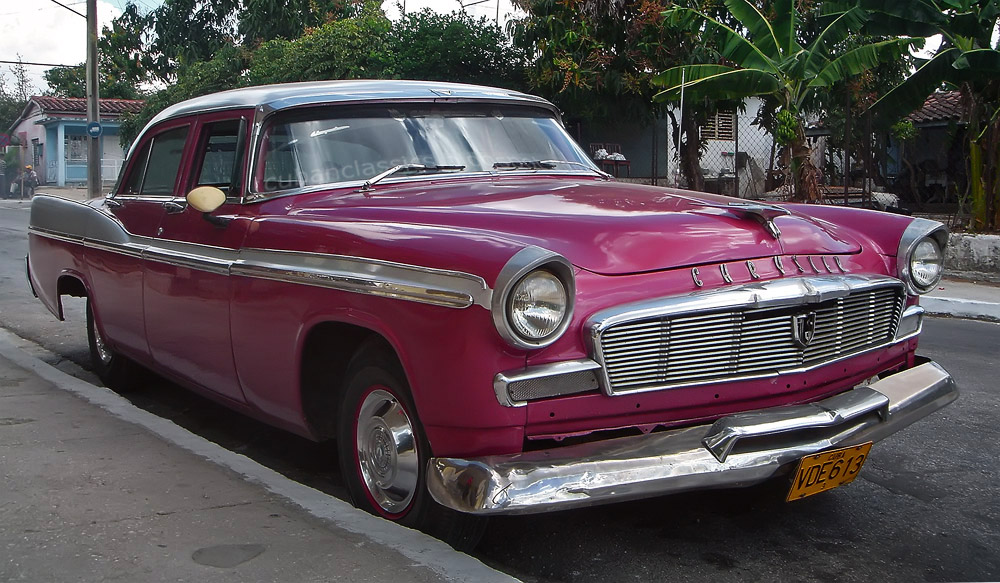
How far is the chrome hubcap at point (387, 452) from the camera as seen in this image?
3199 mm

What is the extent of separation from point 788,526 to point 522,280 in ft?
5.12

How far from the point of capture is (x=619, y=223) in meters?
3.24

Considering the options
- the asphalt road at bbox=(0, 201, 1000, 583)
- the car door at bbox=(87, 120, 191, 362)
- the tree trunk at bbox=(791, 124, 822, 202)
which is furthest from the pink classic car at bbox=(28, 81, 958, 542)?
the tree trunk at bbox=(791, 124, 822, 202)

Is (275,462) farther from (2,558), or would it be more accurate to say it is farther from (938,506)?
(938,506)

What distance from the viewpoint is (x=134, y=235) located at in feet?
16.2

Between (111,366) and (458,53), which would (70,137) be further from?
(111,366)

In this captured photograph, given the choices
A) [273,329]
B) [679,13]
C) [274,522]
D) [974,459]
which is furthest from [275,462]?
[679,13]

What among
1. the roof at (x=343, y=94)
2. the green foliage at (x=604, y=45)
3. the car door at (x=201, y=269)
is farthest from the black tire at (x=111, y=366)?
the green foliage at (x=604, y=45)

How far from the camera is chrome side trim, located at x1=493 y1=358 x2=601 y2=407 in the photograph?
2.79m

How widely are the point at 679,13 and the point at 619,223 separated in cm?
1186

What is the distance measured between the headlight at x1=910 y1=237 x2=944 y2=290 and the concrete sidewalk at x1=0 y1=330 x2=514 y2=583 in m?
2.07

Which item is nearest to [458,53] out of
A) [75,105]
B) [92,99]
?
[92,99]

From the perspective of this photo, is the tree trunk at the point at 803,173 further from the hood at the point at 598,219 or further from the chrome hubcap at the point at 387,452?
the chrome hubcap at the point at 387,452

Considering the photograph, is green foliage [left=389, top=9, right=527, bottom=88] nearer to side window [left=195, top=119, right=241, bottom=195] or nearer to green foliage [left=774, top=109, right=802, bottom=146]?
green foliage [left=774, top=109, right=802, bottom=146]
